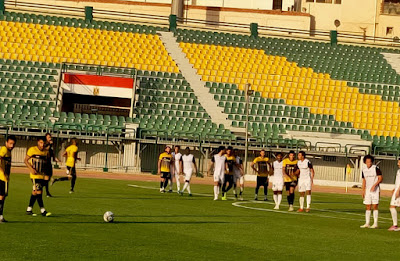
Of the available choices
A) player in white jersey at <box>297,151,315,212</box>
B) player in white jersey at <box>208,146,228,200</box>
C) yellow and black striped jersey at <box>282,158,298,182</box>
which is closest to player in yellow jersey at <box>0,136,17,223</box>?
player in white jersey at <box>297,151,315,212</box>

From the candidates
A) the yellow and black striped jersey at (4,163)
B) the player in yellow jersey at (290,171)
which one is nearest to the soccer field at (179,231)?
the yellow and black striped jersey at (4,163)

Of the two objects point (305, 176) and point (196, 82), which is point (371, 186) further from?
point (196, 82)

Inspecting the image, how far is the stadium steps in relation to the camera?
5147 centimetres

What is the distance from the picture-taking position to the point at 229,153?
32.2m

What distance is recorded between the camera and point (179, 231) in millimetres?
19062

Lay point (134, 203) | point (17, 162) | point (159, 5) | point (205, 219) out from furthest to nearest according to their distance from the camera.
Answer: point (159, 5)
point (17, 162)
point (134, 203)
point (205, 219)

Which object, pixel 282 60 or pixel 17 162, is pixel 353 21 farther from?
pixel 17 162

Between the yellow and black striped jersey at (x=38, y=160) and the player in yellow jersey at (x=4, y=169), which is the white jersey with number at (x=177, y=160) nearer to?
the yellow and black striped jersey at (x=38, y=160)

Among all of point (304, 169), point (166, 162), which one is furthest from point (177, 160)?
point (304, 169)

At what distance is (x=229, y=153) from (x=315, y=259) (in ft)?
54.8

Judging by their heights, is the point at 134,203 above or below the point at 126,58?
below

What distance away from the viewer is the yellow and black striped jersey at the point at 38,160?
20.7 meters

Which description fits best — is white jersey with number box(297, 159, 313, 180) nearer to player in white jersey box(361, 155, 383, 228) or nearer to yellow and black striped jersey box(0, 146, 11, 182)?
player in white jersey box(361, 155, 383, 228)

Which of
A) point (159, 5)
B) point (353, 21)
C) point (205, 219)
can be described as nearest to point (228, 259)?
point (205, 219)
